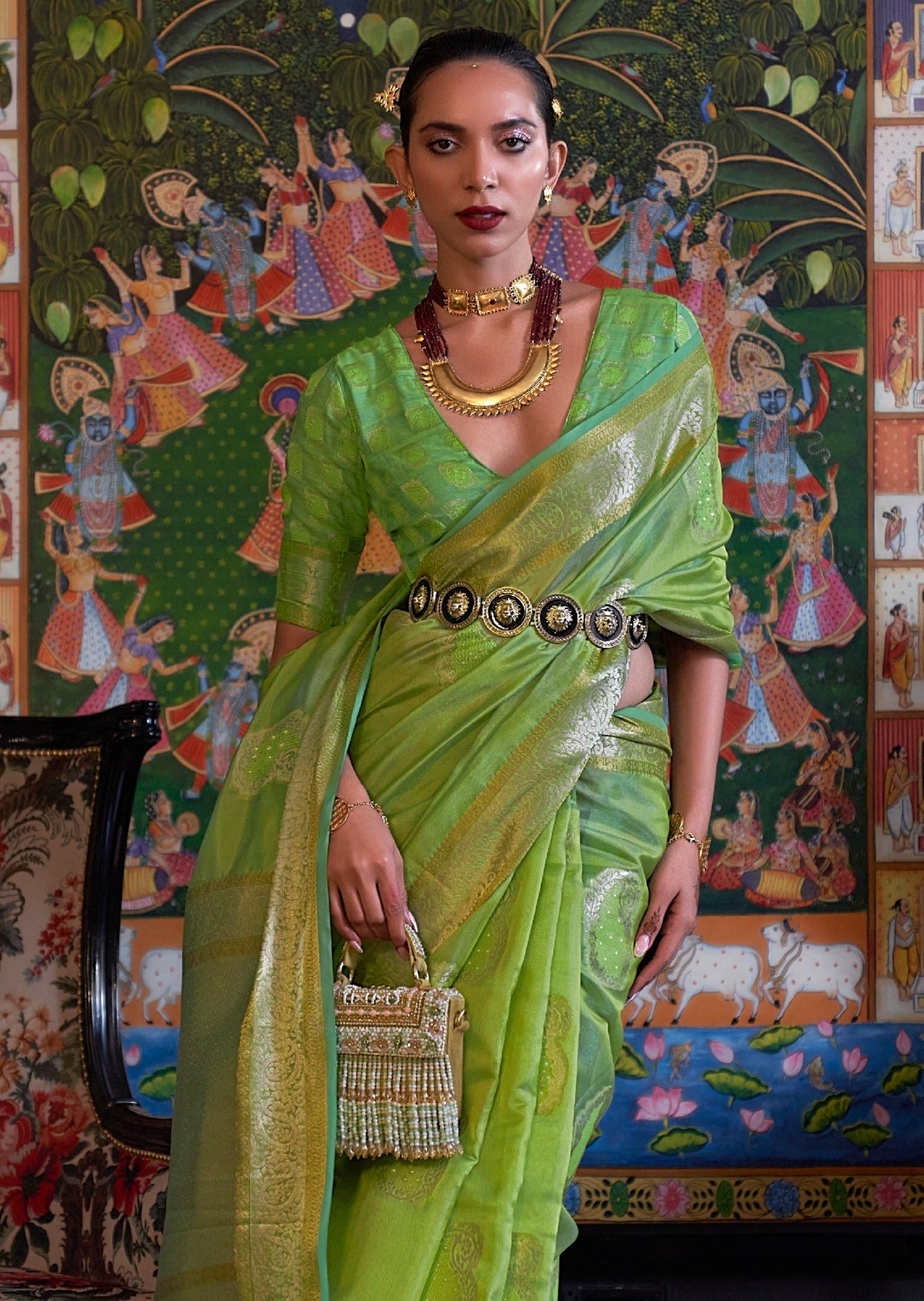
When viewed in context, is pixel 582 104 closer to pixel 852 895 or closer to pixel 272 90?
pixel 272 90

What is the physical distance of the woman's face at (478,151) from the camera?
5.18ft

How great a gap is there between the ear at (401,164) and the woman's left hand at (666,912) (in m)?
0.73

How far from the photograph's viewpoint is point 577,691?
150 centimetres

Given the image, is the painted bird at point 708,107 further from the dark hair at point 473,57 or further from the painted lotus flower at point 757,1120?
the painted lotus flower at point 757,1120

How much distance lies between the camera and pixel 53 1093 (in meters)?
1.95


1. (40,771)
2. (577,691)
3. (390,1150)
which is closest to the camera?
(390,1150)

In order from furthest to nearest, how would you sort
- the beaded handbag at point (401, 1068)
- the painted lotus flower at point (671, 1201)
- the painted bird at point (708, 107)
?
the painted bird at point (708, 107) → the painted lotus flower at point (671, 1201) → the beaded handbag at point (401, 1068)

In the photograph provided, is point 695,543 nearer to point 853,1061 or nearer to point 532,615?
point 532,615

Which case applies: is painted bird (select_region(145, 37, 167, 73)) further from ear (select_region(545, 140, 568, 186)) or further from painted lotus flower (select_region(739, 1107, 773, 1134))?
painted lotus flower (select_region(739, 1107, 773, 1134))

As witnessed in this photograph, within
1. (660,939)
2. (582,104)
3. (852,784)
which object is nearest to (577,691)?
(660,939)

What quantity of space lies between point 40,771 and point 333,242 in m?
1.75

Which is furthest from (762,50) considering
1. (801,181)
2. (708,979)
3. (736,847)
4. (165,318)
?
(708,979)

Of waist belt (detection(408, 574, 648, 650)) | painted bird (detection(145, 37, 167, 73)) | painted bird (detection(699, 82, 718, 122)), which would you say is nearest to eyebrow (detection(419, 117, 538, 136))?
waist belt (detection(408, 574, 648, 650))

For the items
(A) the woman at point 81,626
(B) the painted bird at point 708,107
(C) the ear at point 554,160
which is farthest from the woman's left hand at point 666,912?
(B) the painted bird at point 708,107
